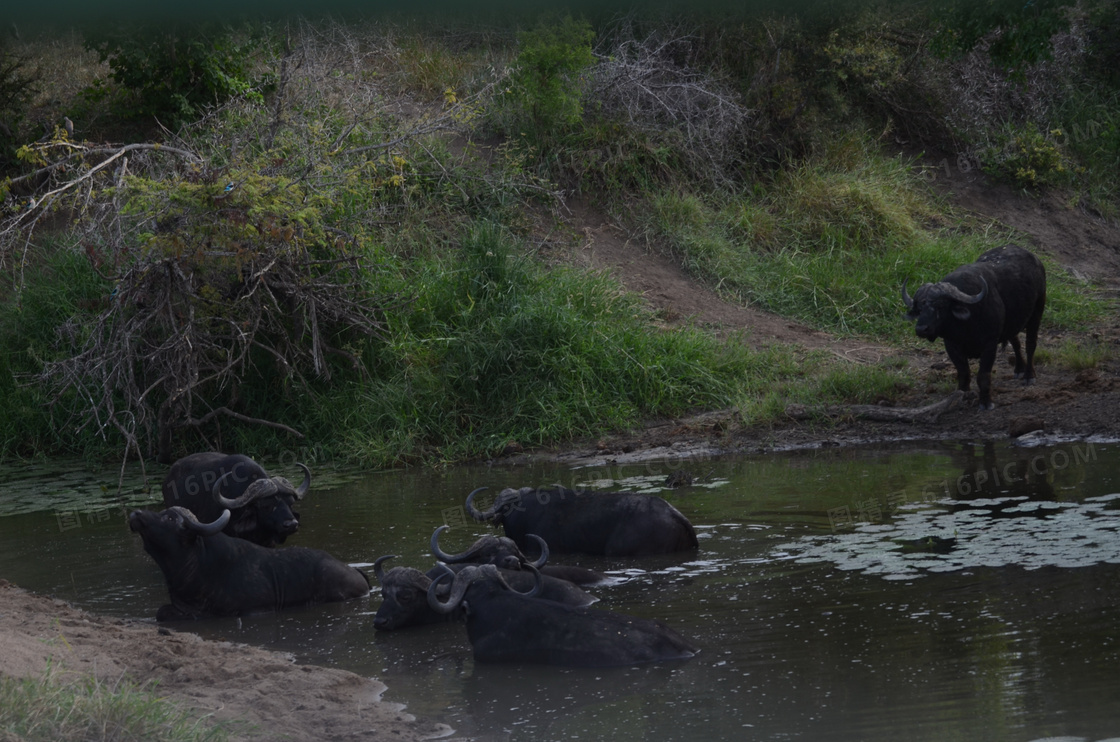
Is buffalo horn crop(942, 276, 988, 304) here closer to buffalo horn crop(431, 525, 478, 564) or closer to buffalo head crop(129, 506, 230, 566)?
buffalo horn crop(431, 525, 478, 564)

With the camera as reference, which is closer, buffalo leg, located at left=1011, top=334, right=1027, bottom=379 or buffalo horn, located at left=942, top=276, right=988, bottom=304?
buffalo horn, located at left=942, top=276, right=988, bottom=304

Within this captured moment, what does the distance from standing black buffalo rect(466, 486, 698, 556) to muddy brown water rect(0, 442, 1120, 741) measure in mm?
186

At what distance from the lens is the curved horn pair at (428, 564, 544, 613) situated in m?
5.73

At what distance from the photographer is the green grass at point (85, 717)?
10.9 feet

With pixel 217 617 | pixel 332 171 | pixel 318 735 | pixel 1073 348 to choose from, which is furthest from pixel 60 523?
pixel 1073 348

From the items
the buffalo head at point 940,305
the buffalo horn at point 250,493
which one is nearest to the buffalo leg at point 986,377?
the buffalo head at point 940,305

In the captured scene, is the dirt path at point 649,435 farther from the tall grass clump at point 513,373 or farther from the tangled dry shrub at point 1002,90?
the tangled dry shrub at point 1002,90

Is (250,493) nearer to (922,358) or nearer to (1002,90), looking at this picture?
(922,358)

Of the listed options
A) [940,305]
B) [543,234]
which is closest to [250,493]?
[940,305]

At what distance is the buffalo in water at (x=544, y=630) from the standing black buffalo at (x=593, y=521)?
136 centimetres

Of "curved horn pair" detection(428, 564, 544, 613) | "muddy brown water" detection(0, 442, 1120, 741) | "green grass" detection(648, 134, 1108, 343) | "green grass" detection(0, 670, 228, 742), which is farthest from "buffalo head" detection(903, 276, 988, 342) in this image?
"green grass" detection(0, 670, 228, 742)

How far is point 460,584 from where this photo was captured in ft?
19.1

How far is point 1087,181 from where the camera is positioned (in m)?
17.7

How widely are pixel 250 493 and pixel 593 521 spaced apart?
2.38m
